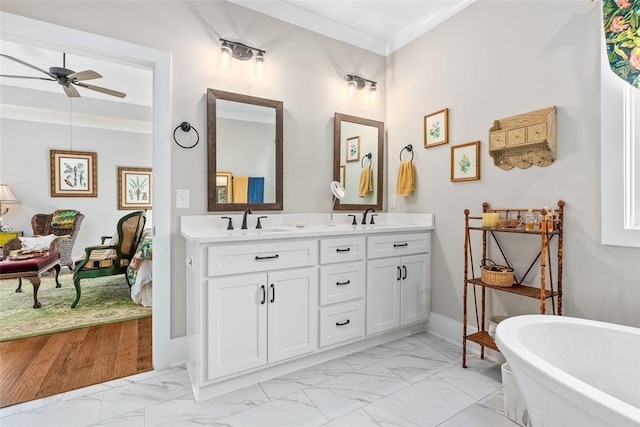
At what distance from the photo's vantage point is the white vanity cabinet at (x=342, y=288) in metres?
2.12

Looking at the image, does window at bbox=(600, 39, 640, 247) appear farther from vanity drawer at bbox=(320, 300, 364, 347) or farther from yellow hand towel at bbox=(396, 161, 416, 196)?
vanity drawer at bbox=(320, 300, 364, 347)

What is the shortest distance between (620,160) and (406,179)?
1.46 metres

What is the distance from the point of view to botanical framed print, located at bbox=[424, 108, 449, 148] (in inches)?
100.0

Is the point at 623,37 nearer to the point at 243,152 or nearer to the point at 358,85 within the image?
the point at 358,85

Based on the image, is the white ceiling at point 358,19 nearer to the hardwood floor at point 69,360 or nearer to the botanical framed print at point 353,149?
the botanical framed print at point 353,149

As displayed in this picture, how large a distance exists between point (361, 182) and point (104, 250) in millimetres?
3147

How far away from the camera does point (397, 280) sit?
248cm

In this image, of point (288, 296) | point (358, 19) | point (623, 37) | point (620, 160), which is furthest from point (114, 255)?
point (623, 37)

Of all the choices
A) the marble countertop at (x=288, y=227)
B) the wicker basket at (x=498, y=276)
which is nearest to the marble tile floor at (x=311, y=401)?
the wicker basket at (x=498, y=276)

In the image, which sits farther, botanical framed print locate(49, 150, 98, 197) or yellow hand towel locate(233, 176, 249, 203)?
botanical framed print locate(49, 150, 98, 197)

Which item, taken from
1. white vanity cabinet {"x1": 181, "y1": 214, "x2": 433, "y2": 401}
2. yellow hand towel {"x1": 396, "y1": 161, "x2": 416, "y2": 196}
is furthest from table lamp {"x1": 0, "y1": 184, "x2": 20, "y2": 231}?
yellow hand towel {"x1": 396, "y1": 161, "x2": 416, "y2": 196}

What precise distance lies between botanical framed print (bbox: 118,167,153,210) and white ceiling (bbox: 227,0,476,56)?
14.8 ft

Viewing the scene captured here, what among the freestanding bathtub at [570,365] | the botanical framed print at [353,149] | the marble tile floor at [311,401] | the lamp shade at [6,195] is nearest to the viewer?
the freestanding bathtub at [570,365]

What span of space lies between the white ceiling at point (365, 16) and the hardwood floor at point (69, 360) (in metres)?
2.81
